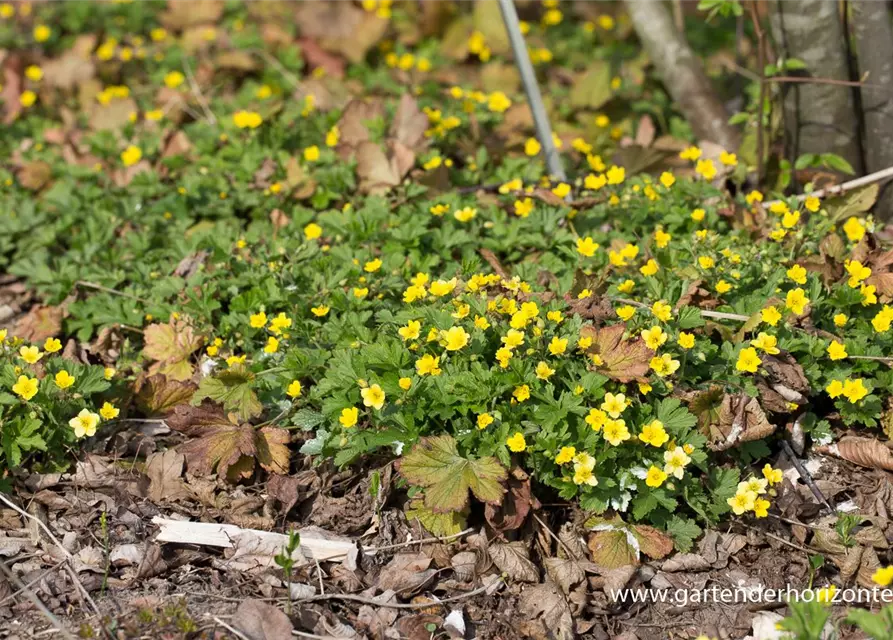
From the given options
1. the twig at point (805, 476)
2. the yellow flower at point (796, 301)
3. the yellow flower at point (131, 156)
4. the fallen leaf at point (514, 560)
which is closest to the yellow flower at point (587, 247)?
the yellow flower at point (796, 301)

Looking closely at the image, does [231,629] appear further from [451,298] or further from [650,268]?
[650,268]

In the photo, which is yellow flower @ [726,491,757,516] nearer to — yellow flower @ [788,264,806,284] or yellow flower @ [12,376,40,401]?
yellow flower @ [788,264,806,284]

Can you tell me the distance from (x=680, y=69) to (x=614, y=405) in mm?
2615

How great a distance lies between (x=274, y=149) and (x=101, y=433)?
1931mm

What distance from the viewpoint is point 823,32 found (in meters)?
3.90

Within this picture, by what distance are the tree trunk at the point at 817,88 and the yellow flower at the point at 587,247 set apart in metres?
1.28

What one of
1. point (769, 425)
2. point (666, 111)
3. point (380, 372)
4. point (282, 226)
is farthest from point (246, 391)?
point (666, 111)

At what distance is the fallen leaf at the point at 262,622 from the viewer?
2.65 metres

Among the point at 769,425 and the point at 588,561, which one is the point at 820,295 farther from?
the point at 588,561

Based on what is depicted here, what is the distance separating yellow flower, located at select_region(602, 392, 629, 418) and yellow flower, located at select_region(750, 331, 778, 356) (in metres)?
0.55

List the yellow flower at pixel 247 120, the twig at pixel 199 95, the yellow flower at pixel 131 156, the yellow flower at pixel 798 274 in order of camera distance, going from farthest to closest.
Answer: the twig at pixel 199 95, the yellow flower at pixel 131 156, the yellow flower at pixel 247 120, the yellow flower at pixel 798 274

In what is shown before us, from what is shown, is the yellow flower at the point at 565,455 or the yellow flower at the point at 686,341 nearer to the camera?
the yellow flower at the point at 565,455

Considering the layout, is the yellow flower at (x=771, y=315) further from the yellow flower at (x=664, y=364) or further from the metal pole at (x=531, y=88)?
the metal pole at (x=531, y=88)

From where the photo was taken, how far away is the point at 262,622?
2.69m
